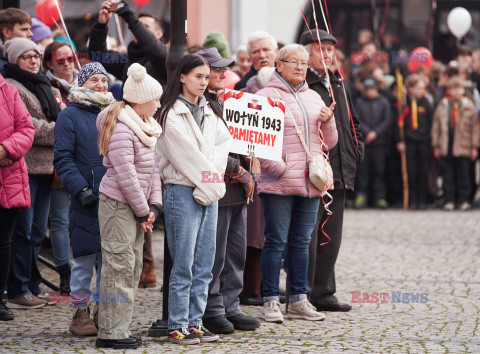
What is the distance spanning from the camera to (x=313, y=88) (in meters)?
7.52

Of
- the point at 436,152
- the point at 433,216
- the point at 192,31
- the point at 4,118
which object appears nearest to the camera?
the point at 4,118

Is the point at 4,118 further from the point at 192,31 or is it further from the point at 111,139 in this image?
the point at 192,31

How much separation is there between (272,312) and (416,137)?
887cm

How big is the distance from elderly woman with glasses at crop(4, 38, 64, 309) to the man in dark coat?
592 mm

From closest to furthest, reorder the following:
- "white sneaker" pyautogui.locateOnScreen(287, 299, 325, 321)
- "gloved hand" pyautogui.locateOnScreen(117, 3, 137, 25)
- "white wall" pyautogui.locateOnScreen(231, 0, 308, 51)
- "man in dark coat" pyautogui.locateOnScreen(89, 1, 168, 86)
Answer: "white sneaker" pyautogui.locateOnScreen(287, 299, 325, 321) < "gloved hand" pyautogui.locateOnScreen(117, 3, 137, 25) < "man in dark coat" pyautogui.locateOnScreen(89, 1, 168, 86) < "white wall" pyautogui.locateOnScreen(231, 0, 308, 51)

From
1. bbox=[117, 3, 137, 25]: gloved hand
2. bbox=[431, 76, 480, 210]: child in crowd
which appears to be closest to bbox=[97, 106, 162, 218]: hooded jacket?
bbox=[117, 3, 137, 25]: gloved hand

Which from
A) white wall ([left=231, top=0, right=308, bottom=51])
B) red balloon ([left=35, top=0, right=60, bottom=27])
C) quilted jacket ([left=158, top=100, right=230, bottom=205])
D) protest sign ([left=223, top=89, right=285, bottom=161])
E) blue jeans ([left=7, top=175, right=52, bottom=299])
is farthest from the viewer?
white wall ([left=231, top=0, right=308, bottom=51])

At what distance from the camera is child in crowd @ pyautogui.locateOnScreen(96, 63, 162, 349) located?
5945 millimetres

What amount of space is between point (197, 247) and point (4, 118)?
168 cm

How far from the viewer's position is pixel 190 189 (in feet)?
20.3

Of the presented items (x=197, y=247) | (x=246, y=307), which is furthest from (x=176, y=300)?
(x=246, y=307)

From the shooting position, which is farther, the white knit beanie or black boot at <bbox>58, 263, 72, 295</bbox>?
black boot at <bbox>58, 263, 72, 295</bbox>

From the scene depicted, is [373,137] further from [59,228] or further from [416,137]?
[59,228]

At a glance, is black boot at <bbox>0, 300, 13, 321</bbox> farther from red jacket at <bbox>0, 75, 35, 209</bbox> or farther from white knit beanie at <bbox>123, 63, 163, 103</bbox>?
white knit beanie at <bbox>123, 63, 163, 103</bbox>
